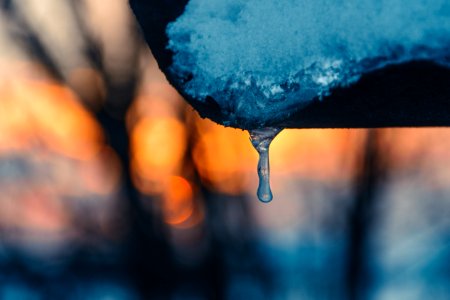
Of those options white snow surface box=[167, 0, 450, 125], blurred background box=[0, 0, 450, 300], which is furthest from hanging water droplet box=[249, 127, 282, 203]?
blurred background box=[0, 0, 450, 300]

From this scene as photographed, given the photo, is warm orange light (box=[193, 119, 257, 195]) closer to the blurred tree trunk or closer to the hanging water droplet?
the blurred tree trunk

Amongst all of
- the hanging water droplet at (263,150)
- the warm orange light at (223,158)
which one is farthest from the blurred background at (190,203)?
the hanging water droplet at (263,150)

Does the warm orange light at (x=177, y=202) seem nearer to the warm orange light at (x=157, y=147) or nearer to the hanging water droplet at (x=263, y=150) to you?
the warm orange light at (x=157, y=147)

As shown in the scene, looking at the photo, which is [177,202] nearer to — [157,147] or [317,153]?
[157,147]

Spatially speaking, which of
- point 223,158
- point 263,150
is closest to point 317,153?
point 223,158

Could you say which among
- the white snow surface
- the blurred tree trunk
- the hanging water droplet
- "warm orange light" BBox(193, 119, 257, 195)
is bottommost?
the blurred tree trunk

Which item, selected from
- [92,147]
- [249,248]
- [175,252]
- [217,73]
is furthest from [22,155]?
[217,73]

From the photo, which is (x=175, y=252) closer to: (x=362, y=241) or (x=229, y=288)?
(x=229, y=288)
